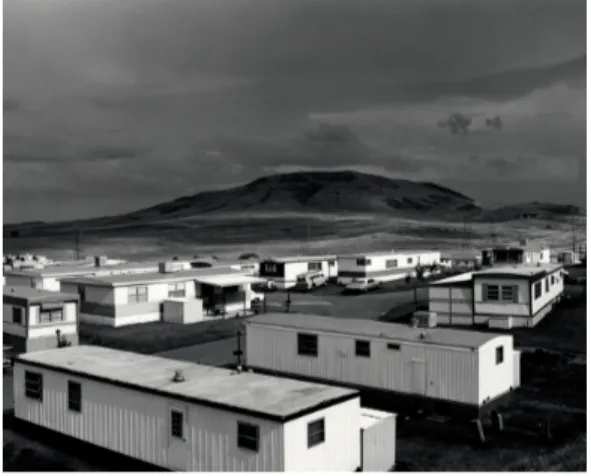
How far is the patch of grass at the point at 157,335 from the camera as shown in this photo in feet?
95.7

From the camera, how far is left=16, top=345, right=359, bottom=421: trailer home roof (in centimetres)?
1361

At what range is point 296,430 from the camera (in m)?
13.1

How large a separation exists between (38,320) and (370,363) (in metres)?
14.4

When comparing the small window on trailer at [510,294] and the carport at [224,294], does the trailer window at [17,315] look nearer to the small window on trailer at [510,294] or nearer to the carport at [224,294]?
the carport at [224,294]

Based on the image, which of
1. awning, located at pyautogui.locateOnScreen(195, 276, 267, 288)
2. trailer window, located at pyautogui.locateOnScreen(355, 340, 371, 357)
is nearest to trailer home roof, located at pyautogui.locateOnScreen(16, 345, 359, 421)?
trailer window, located at pyautogui.locateOnScreen(355, 340, 371, 357)

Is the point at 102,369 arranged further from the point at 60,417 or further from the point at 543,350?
the point at 543,350

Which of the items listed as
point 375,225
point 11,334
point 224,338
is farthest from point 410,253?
point 375,225

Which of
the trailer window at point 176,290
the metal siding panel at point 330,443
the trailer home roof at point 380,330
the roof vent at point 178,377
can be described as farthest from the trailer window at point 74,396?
the trailer window at point 176,290

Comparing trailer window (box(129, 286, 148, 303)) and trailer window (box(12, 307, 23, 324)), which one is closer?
trailer window (box(12, 307, 23, 324))

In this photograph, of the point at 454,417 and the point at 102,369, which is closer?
the point at 102,369

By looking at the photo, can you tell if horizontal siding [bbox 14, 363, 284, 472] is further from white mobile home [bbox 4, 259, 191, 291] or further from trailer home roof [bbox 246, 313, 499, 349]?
white mobile home [bbox 4, 259, 191, 291]

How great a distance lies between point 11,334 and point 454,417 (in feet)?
60.6

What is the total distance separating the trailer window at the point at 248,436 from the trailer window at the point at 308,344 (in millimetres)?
8160

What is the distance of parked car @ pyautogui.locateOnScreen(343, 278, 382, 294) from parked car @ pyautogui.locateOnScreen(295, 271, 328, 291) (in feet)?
9.18
